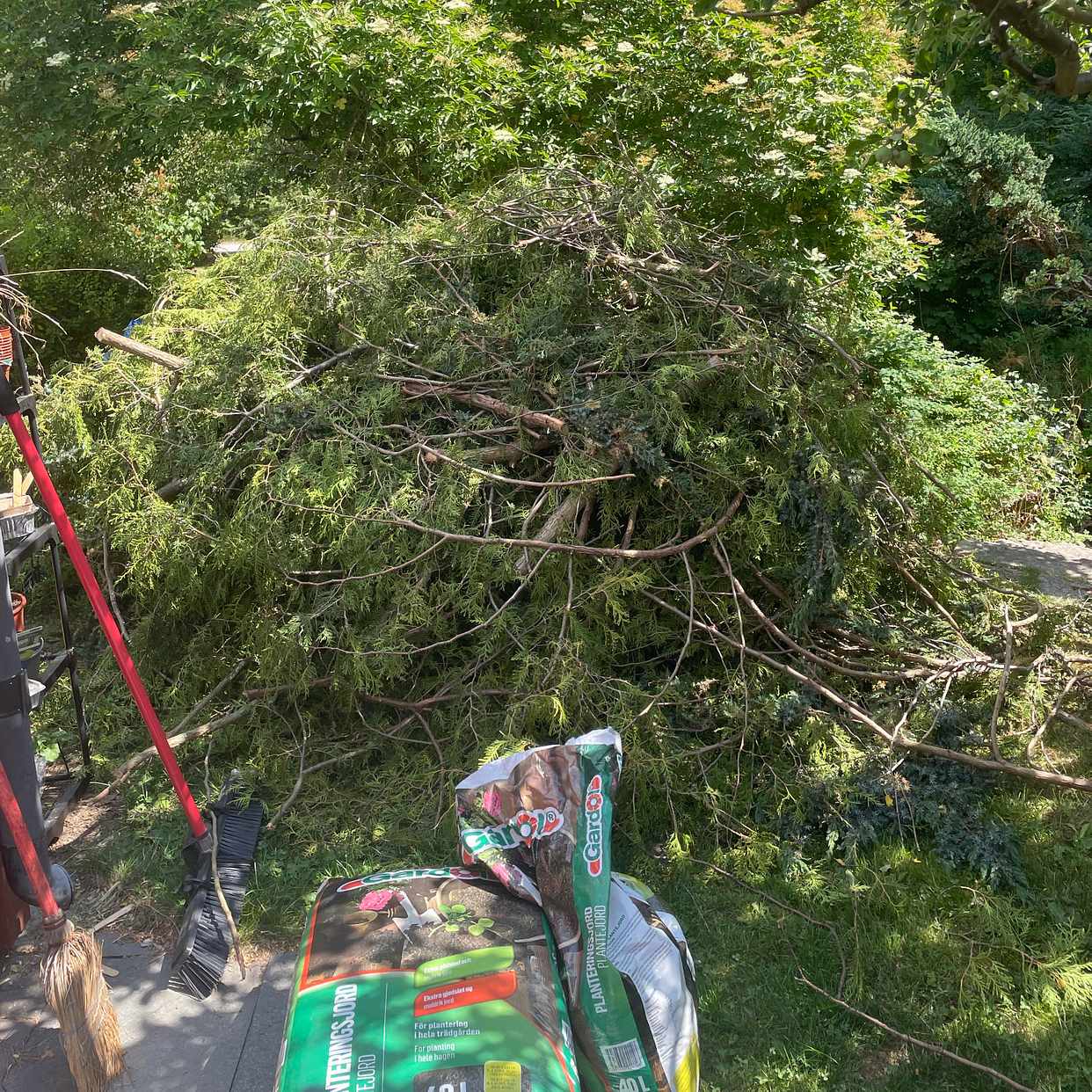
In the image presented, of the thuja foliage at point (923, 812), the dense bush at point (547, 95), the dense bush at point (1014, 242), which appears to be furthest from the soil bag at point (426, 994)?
the dense bush at point (1014, 242)

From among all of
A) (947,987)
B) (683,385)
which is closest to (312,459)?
(683,385)

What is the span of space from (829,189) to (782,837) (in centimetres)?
432

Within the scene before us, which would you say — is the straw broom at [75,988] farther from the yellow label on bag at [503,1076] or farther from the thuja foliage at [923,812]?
the thuja foliage at [923,812]

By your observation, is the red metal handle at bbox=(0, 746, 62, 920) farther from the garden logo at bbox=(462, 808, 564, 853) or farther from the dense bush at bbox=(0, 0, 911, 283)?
the dense bush at bbox=(0, 0, 911, 283)

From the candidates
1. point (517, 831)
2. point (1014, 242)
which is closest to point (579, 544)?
point (517, 831)

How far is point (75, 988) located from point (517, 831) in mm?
1291

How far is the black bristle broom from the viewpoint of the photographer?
301 centimetres

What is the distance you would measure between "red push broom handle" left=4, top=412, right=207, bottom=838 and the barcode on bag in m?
1.74

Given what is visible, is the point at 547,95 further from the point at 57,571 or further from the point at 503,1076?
the point at 503,1076

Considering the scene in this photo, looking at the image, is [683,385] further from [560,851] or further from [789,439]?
[560,851]

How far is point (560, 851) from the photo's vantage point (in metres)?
2.74

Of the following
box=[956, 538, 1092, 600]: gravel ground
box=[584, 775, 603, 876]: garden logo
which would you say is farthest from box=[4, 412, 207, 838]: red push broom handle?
box=[956, 538, 1092, 600]: gravel ground

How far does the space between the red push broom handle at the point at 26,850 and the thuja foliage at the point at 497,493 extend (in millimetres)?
1130

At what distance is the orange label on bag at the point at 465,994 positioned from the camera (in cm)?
234
